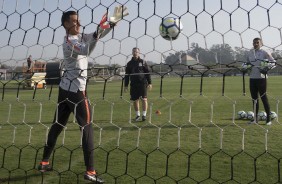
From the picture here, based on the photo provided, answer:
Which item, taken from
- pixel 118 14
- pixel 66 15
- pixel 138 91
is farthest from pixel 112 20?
pixel 138 91

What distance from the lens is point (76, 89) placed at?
13.6 feet

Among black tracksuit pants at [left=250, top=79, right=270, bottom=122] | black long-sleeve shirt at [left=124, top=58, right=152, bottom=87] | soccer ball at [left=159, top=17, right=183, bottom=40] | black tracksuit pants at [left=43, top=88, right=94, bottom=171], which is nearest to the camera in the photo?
black tracksuit pants at [left=43, top=88, right=94, bottom=171]

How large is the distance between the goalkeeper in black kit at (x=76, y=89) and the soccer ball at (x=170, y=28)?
1.15m

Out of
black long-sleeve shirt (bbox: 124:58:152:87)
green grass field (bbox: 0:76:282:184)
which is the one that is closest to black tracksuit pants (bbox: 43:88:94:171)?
green grass field (bbox: 0:76:282:184)

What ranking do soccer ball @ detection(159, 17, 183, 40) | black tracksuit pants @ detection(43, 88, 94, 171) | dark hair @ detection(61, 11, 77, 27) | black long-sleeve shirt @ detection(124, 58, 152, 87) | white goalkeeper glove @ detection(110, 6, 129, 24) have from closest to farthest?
white goalkeeper glove @ detection(110, 6, 129, 24) → black tracksuit pants @ detection(43, 88, 94, 171) → dark hair @ detection(61, 11, 77, 27) → soccer ball @ detection(159, 17, 183, 40) → black long-sleeve shirt @ detection(124, 58, 152, 87)

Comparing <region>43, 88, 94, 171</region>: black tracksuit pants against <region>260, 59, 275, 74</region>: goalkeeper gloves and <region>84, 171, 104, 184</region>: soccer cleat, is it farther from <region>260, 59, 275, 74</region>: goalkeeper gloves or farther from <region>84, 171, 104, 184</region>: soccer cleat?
<region>260, 59, 275, 74</region>: goalkeeper gloves

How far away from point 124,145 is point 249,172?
7.10 feet

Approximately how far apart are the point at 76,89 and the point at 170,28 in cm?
159

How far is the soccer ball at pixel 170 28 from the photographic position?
4.58m

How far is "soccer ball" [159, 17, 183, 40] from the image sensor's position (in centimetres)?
458

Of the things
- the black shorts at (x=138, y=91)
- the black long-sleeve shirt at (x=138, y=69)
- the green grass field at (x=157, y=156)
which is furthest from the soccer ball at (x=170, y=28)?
the black shorts at (x=138, y=91)

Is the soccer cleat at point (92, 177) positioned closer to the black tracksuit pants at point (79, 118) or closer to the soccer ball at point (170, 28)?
the black tracksuit pants at point (79, 118)

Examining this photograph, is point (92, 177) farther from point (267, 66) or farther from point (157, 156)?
point (267, 66)

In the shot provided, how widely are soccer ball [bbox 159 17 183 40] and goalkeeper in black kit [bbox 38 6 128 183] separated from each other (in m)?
1.15
